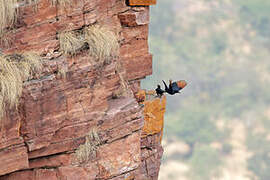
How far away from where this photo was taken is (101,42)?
691cm

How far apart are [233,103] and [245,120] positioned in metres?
4.03

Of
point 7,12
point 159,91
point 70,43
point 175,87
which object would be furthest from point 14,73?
point 159,91

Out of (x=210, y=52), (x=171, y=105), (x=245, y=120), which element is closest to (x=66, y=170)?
(x=171, y=105)

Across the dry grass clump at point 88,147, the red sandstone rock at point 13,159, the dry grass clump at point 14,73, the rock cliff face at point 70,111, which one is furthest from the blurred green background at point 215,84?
the dry grass clump at point 14,73

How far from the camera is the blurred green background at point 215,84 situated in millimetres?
60438

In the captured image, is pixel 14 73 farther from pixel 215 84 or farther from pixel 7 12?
pixel 215 84

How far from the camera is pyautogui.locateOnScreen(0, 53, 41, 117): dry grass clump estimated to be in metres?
6.00

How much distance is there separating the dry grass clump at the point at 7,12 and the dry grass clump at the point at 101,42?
0.99 m

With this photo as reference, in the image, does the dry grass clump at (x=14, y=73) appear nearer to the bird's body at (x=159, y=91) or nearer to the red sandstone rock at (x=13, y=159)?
the red sandstone rock at (x=13, y=159)

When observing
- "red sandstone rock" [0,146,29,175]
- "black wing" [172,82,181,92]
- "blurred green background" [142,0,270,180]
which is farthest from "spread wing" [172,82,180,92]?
"blurred green background" [142,0,270,180]

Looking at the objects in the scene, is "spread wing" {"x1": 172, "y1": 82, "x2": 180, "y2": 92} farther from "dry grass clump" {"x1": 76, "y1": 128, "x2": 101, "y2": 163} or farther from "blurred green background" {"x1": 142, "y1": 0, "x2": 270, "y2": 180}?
"blurred green background" {"x1": 142, "y1": 0, "x2": 270, "y2": 180}

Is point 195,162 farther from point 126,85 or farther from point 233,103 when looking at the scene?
point 126,85

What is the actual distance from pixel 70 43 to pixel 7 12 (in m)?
0.83

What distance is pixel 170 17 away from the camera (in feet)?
293
